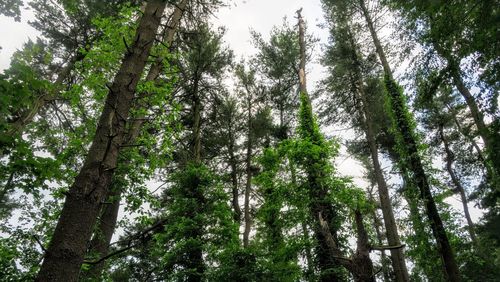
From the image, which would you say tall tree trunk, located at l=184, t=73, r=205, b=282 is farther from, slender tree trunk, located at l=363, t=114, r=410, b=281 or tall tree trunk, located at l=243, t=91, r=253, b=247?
slender tree trunk, located at l=363, t=114, r=410, b=281

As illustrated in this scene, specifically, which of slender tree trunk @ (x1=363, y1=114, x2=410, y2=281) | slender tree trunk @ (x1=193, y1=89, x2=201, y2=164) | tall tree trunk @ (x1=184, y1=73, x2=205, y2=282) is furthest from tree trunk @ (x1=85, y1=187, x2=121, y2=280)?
slender tree trunk @ (x1=363, y1=114, x2=410, y2=281)

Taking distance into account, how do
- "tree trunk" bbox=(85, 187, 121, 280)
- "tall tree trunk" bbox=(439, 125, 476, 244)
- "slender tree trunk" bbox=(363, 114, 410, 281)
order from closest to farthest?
"tree trunk" bbox=(85, 187, 121, 280) → "slender tree trunk" bbox=(363, 114, 410, 281) → "tall tree trunk" bbox=(439, 125, 476, 244)

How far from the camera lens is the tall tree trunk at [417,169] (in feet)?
31.0

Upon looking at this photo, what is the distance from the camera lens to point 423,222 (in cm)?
1034

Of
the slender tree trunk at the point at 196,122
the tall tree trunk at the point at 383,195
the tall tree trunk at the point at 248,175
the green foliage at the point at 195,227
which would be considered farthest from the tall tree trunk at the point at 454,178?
the green foliage at the point at 195,227

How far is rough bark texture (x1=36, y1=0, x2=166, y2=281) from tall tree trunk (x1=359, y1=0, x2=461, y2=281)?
32.3 feet

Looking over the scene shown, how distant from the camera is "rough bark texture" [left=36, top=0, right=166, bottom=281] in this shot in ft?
7.41

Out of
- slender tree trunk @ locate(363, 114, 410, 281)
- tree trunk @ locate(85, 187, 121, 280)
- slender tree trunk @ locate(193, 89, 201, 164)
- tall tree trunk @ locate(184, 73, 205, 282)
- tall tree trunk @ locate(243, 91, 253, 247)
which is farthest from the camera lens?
tall tree trunk @ locate(243, 91, 253, 247)

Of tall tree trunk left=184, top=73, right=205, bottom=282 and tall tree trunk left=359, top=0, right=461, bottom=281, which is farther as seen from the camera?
tall tree trunk left=184, top=73, right=205, bottom=282

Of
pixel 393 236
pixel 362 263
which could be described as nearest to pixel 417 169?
pixel 393 236

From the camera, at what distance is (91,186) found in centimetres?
260

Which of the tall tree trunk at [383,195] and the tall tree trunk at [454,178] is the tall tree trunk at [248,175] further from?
the tall tree trunk at [454,178]

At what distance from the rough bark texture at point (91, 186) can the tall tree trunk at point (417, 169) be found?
9855mm

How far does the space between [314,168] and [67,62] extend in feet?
33.3
